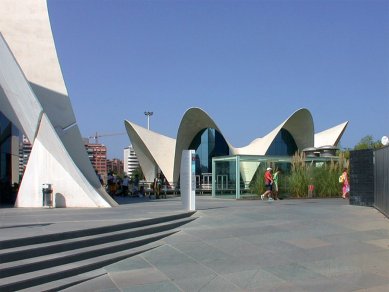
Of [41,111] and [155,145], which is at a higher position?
[155,145]

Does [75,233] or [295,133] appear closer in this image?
[75,233]

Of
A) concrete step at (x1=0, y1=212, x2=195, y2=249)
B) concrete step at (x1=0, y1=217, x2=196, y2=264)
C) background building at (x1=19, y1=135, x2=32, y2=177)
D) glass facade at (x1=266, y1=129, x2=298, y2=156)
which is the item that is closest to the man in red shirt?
concrete step at (x1=0, y1=212, x2=195, y2=249)

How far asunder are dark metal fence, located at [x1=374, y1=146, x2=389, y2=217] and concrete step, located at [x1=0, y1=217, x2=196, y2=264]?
5.35 m

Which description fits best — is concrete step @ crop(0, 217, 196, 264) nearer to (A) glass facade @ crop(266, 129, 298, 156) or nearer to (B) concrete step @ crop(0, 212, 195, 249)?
(B) concrete step @ crop(0, 212, 195, 249)

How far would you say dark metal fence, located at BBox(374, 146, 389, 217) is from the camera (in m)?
10.9

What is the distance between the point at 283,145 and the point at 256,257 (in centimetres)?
3384

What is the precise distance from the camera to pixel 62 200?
48.4ft

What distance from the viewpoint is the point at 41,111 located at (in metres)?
14.6

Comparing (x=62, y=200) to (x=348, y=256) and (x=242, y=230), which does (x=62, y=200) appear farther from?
(x=348, y=256)

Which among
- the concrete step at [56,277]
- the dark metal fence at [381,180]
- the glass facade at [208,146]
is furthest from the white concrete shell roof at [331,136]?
the concrete step at [56,277]

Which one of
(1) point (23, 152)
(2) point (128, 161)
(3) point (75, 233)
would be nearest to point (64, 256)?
(3) point (75, 233)

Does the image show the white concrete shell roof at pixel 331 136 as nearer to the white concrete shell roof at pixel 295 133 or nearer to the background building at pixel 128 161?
the white concrete shell roof at pixel 295 133

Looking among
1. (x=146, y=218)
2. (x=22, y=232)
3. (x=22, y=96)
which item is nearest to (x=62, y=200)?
(x=22, y=96)

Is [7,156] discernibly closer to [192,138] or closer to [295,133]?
[192,138]
